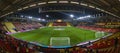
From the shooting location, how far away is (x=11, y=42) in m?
14.8

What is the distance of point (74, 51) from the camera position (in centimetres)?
1359

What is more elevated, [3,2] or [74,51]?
[3,2]

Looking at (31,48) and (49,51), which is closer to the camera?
(31,48)

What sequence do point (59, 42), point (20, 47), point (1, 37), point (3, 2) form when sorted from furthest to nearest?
point (3, 2) → point (59, 42) → point (1, 37) → point (20, 47)

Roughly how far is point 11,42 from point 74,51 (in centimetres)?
496

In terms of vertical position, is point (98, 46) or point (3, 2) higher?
point (3, 2)

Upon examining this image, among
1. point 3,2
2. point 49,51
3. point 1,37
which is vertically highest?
point 3,2

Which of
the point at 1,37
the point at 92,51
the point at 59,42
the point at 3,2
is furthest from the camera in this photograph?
the point at 3,2

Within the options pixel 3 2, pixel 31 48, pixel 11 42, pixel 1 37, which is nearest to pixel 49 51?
pixel 31 48

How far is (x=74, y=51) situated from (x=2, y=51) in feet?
17.6

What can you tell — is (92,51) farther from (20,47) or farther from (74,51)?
(20,47)

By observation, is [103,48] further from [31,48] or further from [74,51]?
[31,48]

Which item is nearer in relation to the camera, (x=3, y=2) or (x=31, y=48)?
(x=31, y=48)

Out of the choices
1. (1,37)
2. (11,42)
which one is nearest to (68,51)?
(11,42)
